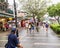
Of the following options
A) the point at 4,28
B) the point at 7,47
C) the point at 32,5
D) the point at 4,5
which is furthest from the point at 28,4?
the point at 7,47

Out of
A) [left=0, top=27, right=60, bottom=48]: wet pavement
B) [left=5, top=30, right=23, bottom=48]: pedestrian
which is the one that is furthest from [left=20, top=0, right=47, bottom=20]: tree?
[left=5, top=30, right=23, bottom=48]: pedestrian

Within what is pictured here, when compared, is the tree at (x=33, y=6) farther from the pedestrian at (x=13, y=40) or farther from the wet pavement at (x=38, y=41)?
the pedestrian at (x=13, y=40)

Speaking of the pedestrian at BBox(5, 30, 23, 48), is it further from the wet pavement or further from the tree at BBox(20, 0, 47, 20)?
the tree at BBox(20, 0, 47, 20)

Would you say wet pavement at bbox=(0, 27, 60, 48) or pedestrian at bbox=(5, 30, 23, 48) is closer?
pedestrian at bbox=(5, 30, 23, 48)

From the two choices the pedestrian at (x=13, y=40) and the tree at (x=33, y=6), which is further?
the tree at (x=33, y=6)

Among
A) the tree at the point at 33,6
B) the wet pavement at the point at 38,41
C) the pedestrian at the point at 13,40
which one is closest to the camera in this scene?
the pedestrian at the point at 13,40

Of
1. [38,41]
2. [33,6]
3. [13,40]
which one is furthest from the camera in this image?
[33,6]

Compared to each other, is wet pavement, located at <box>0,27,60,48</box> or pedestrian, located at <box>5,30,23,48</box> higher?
pedestrian, located at <box>5,30,23,48</box>

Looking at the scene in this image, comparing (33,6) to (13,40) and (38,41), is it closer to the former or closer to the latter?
(38,41)

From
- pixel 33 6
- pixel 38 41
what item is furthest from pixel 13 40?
pixel 33 6

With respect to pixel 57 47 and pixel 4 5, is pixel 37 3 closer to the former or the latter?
pixel 4 5

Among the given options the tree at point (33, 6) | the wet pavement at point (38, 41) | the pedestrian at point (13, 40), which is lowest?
the wet pavement at point (38, 41)

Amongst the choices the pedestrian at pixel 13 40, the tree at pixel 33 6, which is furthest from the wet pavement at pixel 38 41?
the tree at pixel 33 6

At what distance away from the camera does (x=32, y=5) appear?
154ft
